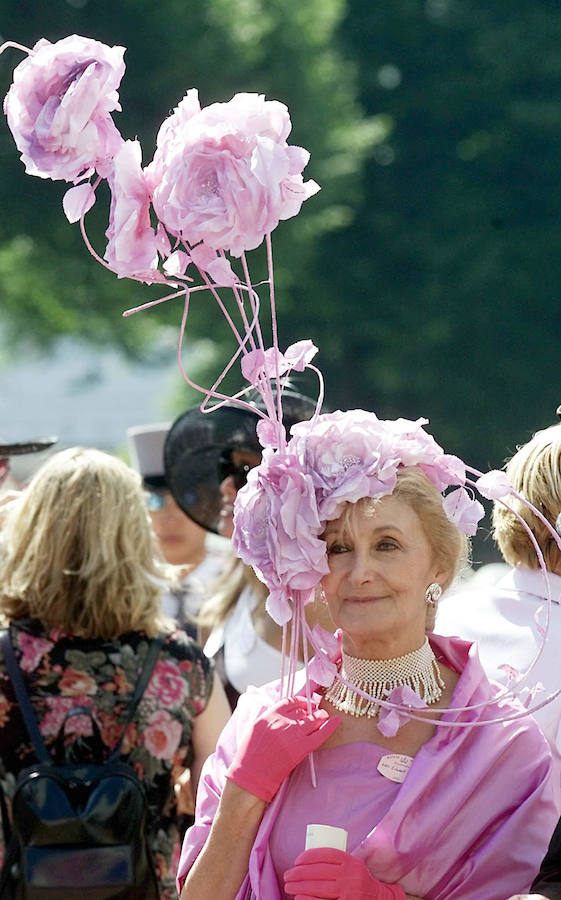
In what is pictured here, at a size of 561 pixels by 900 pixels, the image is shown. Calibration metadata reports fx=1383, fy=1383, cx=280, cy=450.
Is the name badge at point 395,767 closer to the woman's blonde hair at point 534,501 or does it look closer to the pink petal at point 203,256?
the woman's blonde hair at point 534,501

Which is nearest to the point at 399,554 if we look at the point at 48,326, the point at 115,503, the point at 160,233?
the point at 160,233

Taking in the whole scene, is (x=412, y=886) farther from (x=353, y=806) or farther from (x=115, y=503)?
(x=115, y=503)

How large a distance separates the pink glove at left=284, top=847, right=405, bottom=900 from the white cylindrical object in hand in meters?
0.01

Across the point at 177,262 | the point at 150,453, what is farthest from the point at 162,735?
the point at 150,453

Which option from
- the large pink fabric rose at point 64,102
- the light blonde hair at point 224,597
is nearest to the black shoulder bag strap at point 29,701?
the light blonde hair at point 224,597

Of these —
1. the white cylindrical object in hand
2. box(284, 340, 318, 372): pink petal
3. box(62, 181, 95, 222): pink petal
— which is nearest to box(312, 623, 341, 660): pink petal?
the white cylindrical object in hand

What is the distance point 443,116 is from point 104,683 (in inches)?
920

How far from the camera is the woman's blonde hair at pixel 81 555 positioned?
343cm

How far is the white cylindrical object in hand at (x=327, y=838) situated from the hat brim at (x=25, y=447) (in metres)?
2.36

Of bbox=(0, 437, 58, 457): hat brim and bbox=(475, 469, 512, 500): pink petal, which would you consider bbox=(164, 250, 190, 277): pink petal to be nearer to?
bbox=(475, 469, 512, 500): pink petal

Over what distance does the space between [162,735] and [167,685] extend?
12 centimetres

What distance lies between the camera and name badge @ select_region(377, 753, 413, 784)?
8.04ft

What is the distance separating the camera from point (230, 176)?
7.45ft

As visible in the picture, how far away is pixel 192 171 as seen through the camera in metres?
2.28
